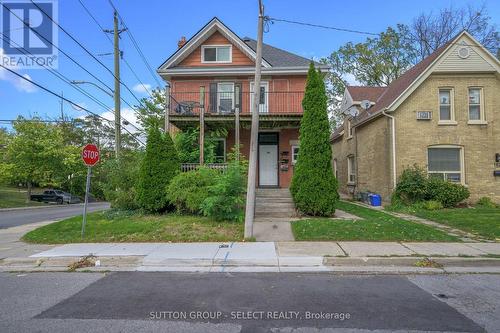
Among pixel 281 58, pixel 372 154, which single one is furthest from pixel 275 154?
pixel 281 58

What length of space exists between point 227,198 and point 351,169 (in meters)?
14.0

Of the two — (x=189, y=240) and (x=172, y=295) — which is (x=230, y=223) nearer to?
(x=189, y=240)

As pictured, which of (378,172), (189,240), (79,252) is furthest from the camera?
(378,172)

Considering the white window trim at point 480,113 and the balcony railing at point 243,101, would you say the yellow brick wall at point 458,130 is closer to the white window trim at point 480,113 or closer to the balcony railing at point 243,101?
the white window trim at point 480,113

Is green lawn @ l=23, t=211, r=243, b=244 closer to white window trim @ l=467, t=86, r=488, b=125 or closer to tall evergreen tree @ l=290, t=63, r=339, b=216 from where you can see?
tall evergreen tree @ l=290, t=63, r=339, b=216

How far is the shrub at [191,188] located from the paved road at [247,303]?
499 centimetres

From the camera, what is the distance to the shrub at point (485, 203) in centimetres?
1535

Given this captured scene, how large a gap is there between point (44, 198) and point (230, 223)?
3211cm

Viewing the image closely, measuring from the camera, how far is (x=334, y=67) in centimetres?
3481

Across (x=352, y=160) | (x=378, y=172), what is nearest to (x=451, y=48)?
(x=378, y=172)

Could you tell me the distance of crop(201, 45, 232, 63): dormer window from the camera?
59.4 ft

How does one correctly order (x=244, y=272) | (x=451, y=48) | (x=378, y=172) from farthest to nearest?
(x=378, y=172)
(x=451, y=48)
(x=244, y=272)

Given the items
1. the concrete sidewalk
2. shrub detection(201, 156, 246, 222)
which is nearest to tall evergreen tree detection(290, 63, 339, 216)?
shrub detection(201, 156, 246, 222)

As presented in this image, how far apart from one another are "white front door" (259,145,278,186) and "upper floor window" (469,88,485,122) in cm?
935
